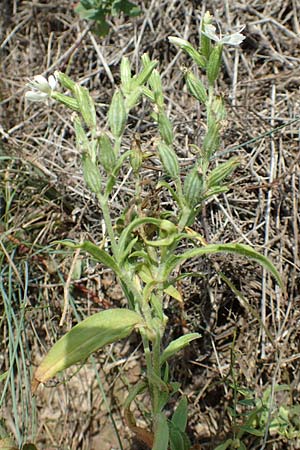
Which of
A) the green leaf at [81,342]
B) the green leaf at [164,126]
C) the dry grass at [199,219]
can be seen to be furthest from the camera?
the dry grass at [199,219]

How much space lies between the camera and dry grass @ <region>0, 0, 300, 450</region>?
59.9 inches

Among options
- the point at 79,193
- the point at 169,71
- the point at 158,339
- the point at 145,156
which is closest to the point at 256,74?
the point at 169,71

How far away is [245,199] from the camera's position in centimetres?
160

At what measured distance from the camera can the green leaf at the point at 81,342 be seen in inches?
37.6

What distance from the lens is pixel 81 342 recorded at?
0.96 metres

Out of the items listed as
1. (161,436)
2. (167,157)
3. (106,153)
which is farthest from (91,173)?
(161,436)

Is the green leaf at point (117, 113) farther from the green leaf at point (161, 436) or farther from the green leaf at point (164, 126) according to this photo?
the green leaf at point (161, 436)

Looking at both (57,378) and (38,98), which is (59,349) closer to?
(38,98)

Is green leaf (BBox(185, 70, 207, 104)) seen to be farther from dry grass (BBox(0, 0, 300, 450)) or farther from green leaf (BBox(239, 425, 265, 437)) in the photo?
green leaf (BBox(239, 425, 265, 437))

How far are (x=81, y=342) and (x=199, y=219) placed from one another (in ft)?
2.25

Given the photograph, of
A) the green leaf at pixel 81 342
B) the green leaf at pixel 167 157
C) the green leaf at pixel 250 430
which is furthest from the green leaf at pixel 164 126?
the green leaf at pixel 250 430

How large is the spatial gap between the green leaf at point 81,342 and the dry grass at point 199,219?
510mm

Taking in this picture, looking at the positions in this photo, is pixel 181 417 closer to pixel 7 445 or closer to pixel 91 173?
pixel 7 445

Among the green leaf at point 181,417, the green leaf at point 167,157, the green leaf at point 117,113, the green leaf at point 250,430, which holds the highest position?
the green leaf at point 117,113
